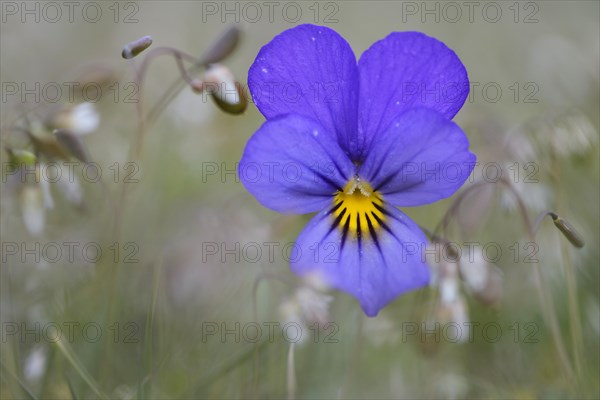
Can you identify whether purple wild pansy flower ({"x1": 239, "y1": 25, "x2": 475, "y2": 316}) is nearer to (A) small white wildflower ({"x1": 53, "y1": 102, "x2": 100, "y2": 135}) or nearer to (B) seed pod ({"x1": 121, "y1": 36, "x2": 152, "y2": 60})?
(B) seed pod ({"x1": 121, "y1": 36, "x2": 152, "y2": 60})

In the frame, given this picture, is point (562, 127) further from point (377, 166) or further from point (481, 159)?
point (377, 166)

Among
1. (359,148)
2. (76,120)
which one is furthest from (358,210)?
(76,120)

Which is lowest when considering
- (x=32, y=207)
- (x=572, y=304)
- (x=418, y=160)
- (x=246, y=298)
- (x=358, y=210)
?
(x=246, y=298)

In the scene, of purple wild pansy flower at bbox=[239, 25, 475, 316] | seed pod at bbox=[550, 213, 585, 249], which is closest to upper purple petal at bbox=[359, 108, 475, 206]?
purple wild pansy flower at bbox=[239, 25, 475, 316]

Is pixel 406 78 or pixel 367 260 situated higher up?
pixel 406 78

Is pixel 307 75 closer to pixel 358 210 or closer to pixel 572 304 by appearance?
pixel 358 210

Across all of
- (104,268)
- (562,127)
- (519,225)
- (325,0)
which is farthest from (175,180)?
(325,0)

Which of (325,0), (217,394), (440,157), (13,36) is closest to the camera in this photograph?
(440,157)
